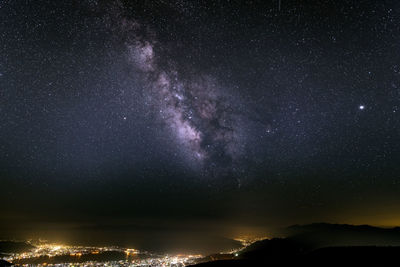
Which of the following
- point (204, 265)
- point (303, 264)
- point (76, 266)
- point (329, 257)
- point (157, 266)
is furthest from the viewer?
point (76, 266)

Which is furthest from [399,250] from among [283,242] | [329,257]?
[283,242]

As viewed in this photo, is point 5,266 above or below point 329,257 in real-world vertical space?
below

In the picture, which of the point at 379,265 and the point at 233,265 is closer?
the point at 379,265

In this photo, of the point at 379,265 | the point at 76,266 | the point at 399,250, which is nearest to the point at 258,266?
the point at 379,265

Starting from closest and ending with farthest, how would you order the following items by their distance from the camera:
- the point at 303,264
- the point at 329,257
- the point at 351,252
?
the point at 303,264 < the point at 329,257 < the point at 351,252

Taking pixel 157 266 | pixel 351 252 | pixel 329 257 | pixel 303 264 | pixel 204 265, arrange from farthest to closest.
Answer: pixel 157 266, pixel 204 265, pixel 351 252, pixel 329 257, pixel 303 264

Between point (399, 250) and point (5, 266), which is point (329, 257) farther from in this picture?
point (5, 266)

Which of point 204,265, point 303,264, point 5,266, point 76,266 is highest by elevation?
point 303,264

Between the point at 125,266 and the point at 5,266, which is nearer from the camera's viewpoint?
the point at 5,266

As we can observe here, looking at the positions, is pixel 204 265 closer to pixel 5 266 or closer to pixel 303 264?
pixel 303 264
